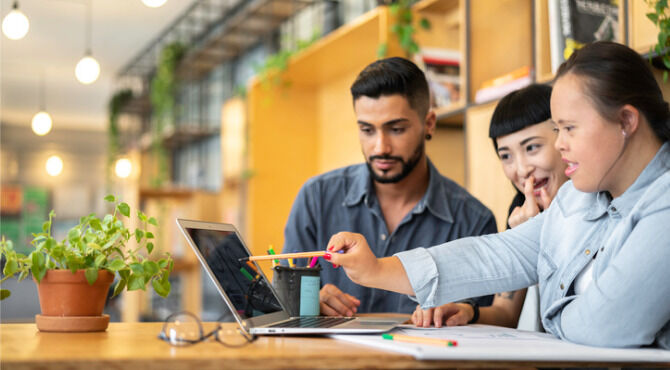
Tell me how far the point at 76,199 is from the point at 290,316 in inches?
592

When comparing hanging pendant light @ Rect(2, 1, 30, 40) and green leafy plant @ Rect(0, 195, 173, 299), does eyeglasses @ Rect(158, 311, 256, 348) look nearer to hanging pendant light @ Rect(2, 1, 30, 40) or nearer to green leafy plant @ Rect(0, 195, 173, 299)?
green leafy plant @ Rect(0, 195, 173, 299)

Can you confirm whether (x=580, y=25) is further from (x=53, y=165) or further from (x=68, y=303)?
(x=53, y=165)

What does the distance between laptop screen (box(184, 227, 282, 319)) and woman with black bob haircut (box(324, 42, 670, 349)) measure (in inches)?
6.8

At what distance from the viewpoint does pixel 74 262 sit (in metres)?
1.32

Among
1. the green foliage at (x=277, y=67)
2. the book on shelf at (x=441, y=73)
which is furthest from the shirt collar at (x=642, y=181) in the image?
the green foliage at (x=277, y=67)

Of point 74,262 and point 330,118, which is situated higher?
point 330,118

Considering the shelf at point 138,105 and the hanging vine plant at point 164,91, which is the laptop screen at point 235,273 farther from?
the shelf at point 138,105

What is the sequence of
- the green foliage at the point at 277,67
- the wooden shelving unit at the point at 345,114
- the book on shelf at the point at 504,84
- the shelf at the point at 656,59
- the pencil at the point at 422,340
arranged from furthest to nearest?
1. the green foliage at the point at 277,67
2. the wooden shelving unit at the point at 345,114
3. the book on shelf at the point at 504,84
4. the shelf at the point at 656,59
5. the pencil at the point at 422,340

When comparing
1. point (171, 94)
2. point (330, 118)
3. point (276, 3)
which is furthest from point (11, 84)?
point (330, 118)

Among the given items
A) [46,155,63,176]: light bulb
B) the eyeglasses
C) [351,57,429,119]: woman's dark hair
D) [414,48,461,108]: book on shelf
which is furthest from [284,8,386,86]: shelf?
[46,155,63,176]: light bulb

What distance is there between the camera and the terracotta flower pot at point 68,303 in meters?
1.29

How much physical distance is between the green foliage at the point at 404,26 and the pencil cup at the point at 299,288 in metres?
1.94

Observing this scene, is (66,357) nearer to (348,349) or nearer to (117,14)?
(348,349)

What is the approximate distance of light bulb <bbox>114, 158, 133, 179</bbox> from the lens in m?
9.87
